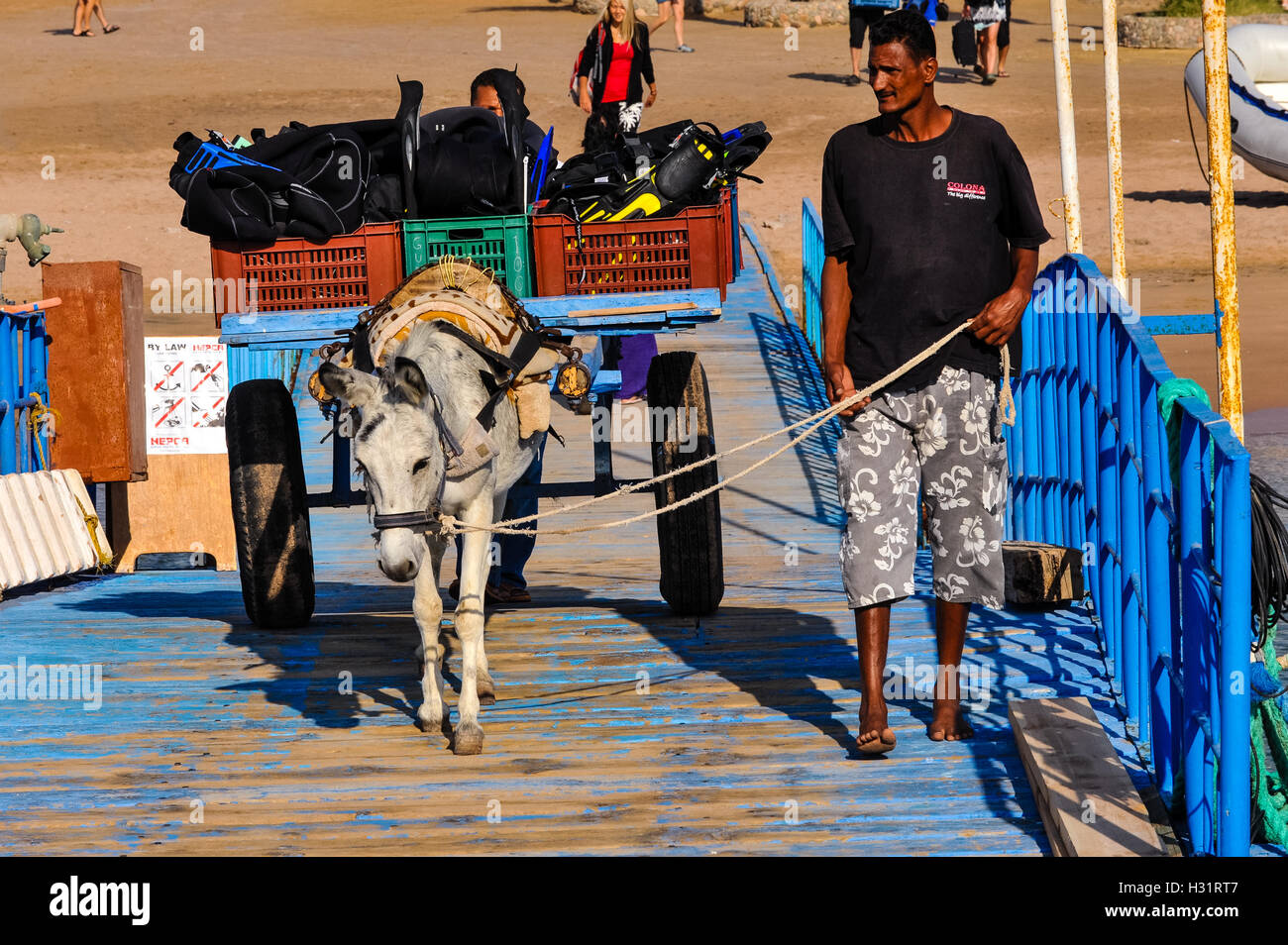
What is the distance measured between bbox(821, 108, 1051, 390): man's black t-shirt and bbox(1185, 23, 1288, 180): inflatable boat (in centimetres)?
2220

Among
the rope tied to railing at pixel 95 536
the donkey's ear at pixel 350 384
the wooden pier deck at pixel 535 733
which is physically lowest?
the wooden pier deck at pixel 535 733

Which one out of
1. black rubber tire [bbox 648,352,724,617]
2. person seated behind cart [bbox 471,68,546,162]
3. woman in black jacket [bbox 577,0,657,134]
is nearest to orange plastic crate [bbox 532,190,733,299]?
black rubber tire [bbox 648,352,724,617]

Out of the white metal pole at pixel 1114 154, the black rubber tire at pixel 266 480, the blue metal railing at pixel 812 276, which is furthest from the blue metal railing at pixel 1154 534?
the blue metal railing at pixel 812 276

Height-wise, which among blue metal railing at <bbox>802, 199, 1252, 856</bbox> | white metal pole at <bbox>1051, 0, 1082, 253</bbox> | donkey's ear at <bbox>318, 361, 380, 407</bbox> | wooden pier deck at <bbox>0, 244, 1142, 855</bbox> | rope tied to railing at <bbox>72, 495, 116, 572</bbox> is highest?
white metal pole at <bbox>1051, 0, 1082, 253</bbox>

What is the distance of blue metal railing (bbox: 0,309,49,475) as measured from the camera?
11.6 meters

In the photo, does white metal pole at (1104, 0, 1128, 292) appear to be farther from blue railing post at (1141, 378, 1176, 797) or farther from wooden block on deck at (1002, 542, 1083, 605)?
blue railing post at (1141, 378, 1176, 797)

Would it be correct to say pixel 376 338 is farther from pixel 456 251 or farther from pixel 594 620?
pixel 594 620

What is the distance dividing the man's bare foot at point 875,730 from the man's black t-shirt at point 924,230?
3.92ft

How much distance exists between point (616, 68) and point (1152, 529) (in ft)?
40.0

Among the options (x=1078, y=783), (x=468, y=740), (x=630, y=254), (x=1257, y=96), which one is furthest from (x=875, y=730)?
(x=1257, y=96)

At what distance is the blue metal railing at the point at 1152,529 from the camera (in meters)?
4.40

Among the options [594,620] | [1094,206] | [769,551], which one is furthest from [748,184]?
[594,620]

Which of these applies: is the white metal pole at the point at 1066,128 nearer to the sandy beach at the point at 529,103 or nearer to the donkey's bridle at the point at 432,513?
the donkey's bridle at the point at 432,513

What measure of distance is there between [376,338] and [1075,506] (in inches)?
136
